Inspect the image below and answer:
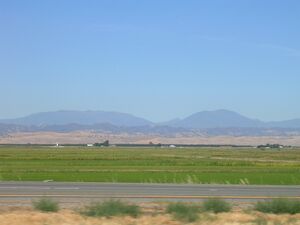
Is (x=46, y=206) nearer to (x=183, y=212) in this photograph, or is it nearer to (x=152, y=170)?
(x=183, y=212)

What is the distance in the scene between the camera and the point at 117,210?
20672 millimetres

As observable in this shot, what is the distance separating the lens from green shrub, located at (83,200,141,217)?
2041cm

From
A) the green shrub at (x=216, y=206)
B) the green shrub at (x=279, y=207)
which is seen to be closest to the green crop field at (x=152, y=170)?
the green shrub at (x=279, y=207)

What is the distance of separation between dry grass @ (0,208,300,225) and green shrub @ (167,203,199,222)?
0.23m

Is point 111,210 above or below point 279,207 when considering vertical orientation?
above

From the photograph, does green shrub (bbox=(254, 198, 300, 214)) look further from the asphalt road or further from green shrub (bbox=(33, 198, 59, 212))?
green shrub (bbox=(33, 198, 59, 212))

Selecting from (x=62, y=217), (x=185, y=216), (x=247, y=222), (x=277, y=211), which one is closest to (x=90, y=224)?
(x=62, y=217)

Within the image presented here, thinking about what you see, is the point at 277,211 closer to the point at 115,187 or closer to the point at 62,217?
the point at 62,217

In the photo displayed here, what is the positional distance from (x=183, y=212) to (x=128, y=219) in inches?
77.3

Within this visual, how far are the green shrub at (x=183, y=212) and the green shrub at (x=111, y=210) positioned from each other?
4.11ft

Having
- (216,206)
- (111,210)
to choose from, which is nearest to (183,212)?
(216,206)

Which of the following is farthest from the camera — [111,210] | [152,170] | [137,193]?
[152,170]

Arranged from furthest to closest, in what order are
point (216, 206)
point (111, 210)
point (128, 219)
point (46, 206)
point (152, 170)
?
1. point (152, 170)
2. point (216, 206)
3. point (46, 206)
4. point (111, 210)
5. point (128, 219)

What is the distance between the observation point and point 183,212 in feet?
A: 66.8
